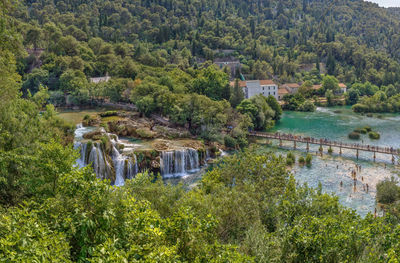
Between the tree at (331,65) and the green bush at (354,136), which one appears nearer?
the green bush at (354,136)

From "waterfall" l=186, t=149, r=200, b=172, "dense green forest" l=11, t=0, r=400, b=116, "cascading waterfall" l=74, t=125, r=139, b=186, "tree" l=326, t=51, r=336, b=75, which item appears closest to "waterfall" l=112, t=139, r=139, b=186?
"cascading waterfall" l=74, t=125, r=139, b=186

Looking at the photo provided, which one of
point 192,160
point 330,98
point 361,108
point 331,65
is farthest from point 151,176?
point 331,65

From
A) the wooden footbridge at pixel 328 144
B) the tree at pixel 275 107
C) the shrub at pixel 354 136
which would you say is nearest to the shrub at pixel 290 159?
the wooden footbridge at pixel 328 144

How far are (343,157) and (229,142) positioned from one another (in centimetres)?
1579

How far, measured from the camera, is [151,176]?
18.5 meters

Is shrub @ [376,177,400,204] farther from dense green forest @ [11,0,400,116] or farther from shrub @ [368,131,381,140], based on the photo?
shrub @ [368,131,381,140]

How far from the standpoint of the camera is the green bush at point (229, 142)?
45.8m

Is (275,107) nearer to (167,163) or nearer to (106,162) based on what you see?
(167,163)

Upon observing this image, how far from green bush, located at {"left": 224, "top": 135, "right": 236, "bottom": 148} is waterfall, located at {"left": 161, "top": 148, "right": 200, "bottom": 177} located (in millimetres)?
8349

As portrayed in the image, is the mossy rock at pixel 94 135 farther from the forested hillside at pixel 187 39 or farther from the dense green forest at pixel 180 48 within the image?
the forested hillside at pixel 187 39

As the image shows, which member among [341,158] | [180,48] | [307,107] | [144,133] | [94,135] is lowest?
[341,158]

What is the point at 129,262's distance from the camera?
6734mm

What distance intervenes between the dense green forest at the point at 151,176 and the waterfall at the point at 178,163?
9304mm

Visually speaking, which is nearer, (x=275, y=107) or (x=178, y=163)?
(x=178, y=163)
